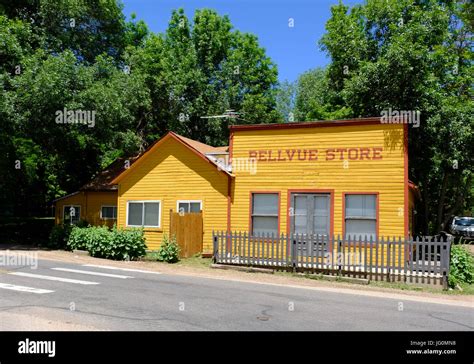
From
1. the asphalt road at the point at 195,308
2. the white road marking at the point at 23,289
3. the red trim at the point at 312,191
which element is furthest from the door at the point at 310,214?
the white road marking at the point at 23,289

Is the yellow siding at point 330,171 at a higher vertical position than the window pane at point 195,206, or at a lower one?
higher

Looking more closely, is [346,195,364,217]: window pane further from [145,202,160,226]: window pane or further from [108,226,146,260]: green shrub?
[145,202,160,226]: window pane

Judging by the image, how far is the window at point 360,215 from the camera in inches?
669

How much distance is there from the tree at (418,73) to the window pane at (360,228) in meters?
8.25

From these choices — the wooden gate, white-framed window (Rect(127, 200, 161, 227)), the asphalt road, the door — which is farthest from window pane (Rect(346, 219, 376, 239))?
white-framed window (Rect(127, 200, 161, 227))

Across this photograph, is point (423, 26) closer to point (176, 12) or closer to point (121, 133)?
point (121, 133)

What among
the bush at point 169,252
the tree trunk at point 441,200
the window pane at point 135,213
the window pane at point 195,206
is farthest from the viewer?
the tree trunk at point 441,200

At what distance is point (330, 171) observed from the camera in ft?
58.6

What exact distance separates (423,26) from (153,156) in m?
14.7

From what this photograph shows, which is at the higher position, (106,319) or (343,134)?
(343,134)

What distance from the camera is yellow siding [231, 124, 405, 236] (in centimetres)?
1681

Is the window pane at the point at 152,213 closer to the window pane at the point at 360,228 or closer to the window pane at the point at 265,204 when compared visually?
the window pane at the point at 265,204
